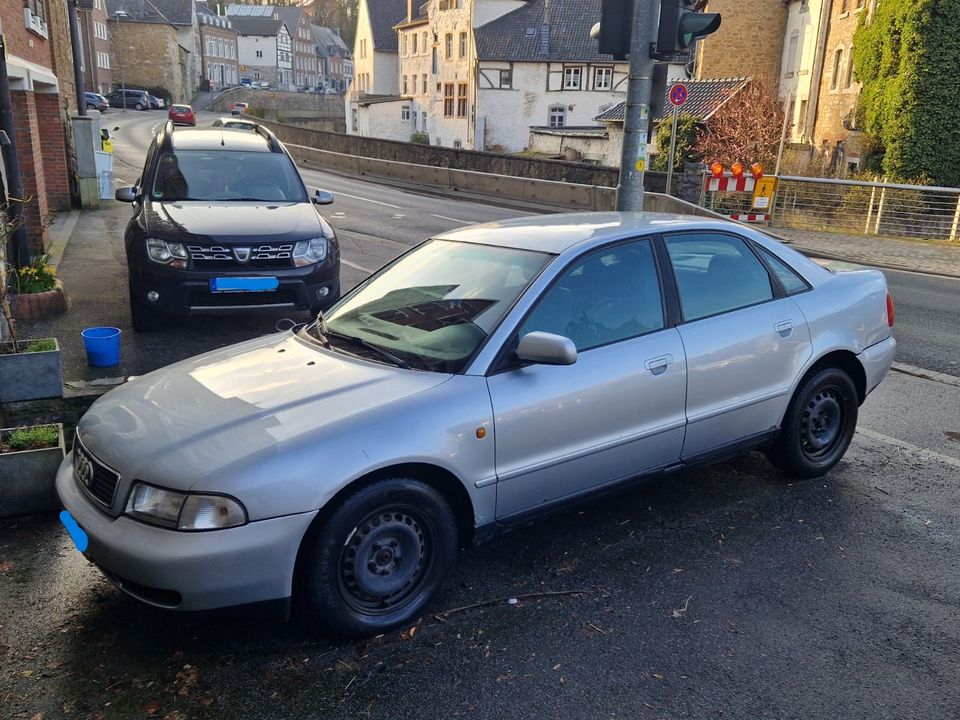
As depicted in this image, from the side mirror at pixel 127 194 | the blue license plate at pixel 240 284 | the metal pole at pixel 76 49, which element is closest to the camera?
the blue license plate at pixel 240 284

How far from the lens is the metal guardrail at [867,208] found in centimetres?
1953

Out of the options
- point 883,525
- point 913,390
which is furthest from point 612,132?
point 883,525

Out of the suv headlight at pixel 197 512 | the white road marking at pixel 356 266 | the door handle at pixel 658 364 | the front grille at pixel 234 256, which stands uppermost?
the door handle at pixel 658 364

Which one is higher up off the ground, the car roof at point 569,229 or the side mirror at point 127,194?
the car roof at point 569,229

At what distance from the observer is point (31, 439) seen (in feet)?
15.8

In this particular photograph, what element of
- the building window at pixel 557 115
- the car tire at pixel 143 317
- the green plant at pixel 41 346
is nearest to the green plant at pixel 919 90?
the car tire at pixel 143 317

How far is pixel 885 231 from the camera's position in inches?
791

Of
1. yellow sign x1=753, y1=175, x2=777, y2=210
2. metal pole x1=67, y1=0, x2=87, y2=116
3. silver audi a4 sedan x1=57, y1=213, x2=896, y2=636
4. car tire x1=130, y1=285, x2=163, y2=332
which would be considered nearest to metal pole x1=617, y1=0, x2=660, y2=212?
silver audi a4 sedan x1=57, y1=213, x2=896, y2=636

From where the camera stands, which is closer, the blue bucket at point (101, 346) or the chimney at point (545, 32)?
the blue bucket at point (101, 346)

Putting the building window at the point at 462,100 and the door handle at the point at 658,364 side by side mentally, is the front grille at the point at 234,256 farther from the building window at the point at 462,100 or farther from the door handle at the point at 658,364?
the building window at the point at 462,100

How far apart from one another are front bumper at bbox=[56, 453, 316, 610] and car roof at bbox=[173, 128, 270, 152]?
287 inches

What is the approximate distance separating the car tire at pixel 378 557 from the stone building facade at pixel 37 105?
21.5 feet

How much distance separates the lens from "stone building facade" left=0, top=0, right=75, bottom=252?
11.7 m

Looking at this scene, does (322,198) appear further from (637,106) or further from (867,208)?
(867,208)
